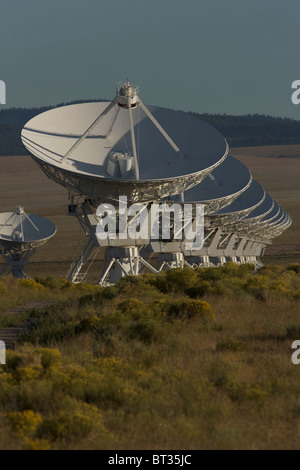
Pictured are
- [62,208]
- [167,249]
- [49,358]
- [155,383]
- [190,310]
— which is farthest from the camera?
[62,208]

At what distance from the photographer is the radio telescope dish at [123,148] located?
36781mm

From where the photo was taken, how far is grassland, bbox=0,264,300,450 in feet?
31.0

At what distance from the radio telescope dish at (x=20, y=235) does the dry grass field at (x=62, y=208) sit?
435 inches

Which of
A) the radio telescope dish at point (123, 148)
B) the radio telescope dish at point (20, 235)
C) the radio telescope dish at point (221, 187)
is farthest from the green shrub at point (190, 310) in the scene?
the radio telescope dish at point (20, 235)

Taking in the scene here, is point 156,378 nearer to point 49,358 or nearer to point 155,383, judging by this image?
point 155,383

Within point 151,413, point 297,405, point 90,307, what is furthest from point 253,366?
point 90,307

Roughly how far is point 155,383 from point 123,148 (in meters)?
29.0

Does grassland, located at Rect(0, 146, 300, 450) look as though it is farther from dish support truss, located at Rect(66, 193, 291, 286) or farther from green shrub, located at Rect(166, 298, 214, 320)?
dish support truss, located at Rect(66, 193, 291, 286)

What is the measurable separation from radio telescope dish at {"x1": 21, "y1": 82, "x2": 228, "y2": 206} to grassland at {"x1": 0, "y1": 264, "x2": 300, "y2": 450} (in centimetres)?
1896

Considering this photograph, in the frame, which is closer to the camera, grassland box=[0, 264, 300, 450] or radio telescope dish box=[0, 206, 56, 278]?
grassland box=[0, 264, 300, 450]

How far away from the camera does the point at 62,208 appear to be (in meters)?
142

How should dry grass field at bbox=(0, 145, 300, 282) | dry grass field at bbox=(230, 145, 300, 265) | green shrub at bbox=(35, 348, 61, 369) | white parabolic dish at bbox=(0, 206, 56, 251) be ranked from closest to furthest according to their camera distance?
green shrub at bbox=(35, 348, 61, 369) < white parabolic dish at bbox=(0, 206, 56, 251) < dry grass field at bbox=(0, 145, 300, 282) < dry grass field at bbox=(230, 145, 300, 265)

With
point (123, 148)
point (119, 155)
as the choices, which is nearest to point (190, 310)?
point (119, 155)

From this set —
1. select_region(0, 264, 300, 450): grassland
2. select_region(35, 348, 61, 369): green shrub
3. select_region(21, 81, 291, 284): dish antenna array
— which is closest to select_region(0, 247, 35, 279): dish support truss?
select_region(21, 81, 291, 284): dish antenna array
